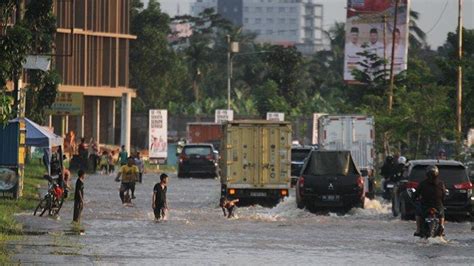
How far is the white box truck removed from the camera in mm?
55219

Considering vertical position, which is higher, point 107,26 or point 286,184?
point 107,26

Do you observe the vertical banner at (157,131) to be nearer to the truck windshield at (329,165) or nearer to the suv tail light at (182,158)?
the suv tail light at (182,158)

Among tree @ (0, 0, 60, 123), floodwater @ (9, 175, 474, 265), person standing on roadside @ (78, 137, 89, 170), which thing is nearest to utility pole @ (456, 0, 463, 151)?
floodwater @ (9, 175, 474, 265)

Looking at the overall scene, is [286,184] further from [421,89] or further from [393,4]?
[393,4]

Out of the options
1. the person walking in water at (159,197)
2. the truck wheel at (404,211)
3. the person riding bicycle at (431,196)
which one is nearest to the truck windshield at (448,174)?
the truck wheel at (404,211)

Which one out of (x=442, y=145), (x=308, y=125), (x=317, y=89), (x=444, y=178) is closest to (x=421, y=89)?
(x=442, y=145)

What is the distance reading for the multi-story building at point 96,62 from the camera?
336ft

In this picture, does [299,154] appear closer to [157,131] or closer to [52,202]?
[157,131]

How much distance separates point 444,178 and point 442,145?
90.9 feet

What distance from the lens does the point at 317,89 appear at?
157625 mm

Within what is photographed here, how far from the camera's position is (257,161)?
1810 inches

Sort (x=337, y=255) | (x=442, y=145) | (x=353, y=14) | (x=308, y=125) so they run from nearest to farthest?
(x=337, y=255) → (x=442, y=145) → (x=353, y=14) → (x=308, y=125)

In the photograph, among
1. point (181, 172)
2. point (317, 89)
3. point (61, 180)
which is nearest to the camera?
point (61, 180)

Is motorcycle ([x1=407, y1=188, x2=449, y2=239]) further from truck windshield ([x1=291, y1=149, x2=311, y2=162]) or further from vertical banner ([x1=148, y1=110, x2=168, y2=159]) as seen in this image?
vertical banner ([x1=148, y1=110, x2=168, y2=159])
